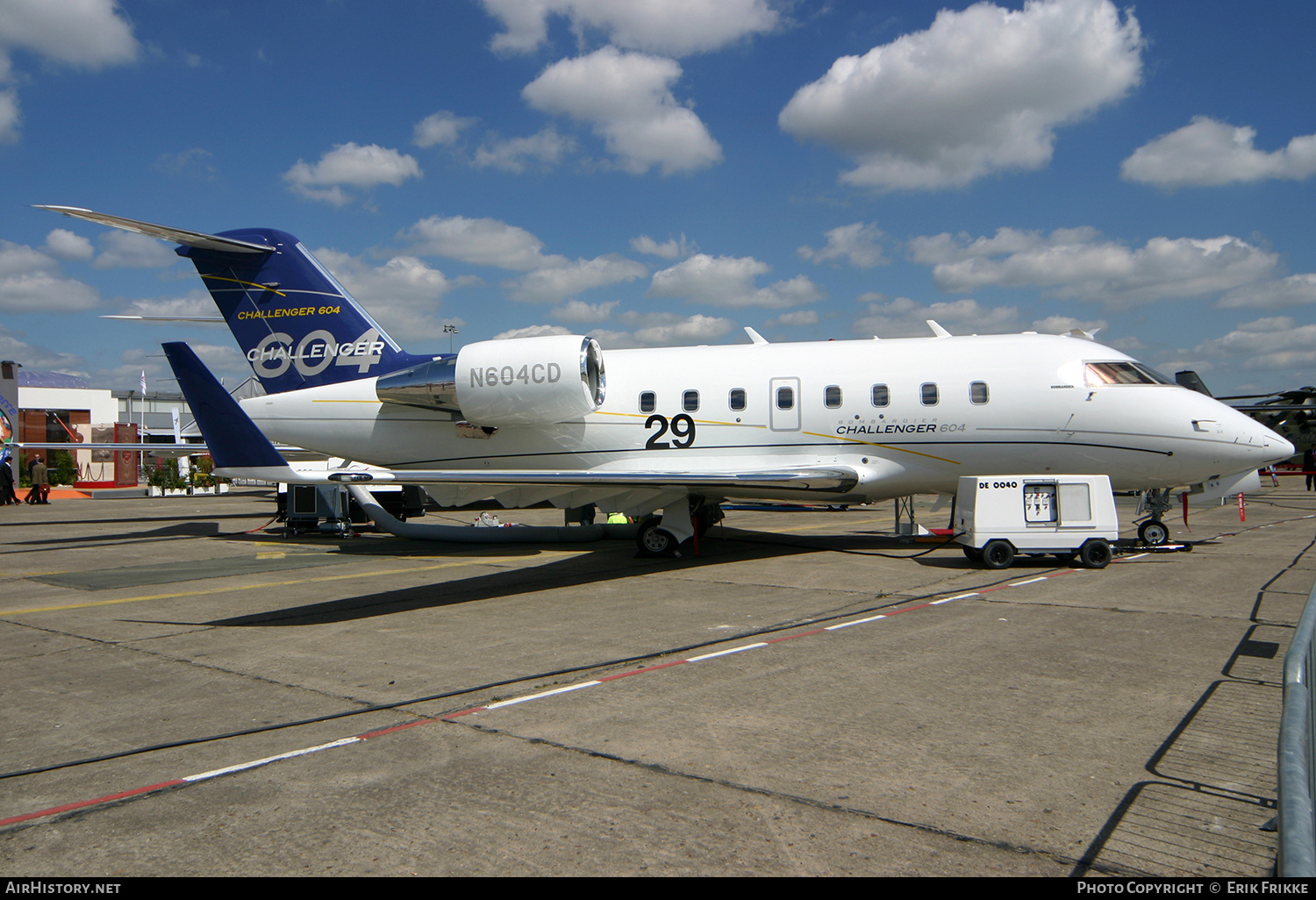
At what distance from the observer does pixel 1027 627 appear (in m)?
7.91

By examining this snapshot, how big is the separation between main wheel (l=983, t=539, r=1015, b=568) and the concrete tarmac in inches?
22.1

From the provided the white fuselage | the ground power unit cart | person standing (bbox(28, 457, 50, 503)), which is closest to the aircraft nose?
the white fuselage

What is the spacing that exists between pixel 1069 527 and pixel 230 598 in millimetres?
11819

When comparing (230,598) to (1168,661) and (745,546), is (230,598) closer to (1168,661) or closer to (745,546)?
(745,546)

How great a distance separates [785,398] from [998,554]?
4.18 meters

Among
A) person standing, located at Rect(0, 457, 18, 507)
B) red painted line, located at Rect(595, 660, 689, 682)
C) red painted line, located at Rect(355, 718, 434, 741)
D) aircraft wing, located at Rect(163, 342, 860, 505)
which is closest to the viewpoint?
red painted line, located at Rect(355, 718, 434, 741)

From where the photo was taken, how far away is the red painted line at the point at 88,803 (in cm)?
409

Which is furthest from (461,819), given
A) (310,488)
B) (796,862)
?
(310,488)

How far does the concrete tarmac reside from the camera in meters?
3.67

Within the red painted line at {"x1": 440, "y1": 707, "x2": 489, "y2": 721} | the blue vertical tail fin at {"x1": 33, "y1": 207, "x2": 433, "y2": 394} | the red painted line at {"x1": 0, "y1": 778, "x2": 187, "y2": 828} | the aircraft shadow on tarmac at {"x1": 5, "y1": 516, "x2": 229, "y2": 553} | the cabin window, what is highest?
the blue vertical tail fin at {"x1": 33, "y1": 207, "x2": 433, "y2": 394}

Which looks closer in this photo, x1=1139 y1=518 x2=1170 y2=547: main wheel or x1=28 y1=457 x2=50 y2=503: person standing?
x1=1139 y1=518 x2=1170 y2=547: main wheel

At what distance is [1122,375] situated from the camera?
42.4ft

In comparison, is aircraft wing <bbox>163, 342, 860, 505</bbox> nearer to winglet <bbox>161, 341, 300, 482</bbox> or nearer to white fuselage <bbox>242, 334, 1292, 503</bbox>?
winglet <bbox>161, 341, 300, 482</bbox>

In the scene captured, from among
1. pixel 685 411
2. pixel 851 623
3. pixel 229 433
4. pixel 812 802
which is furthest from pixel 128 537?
pixel 812 802
